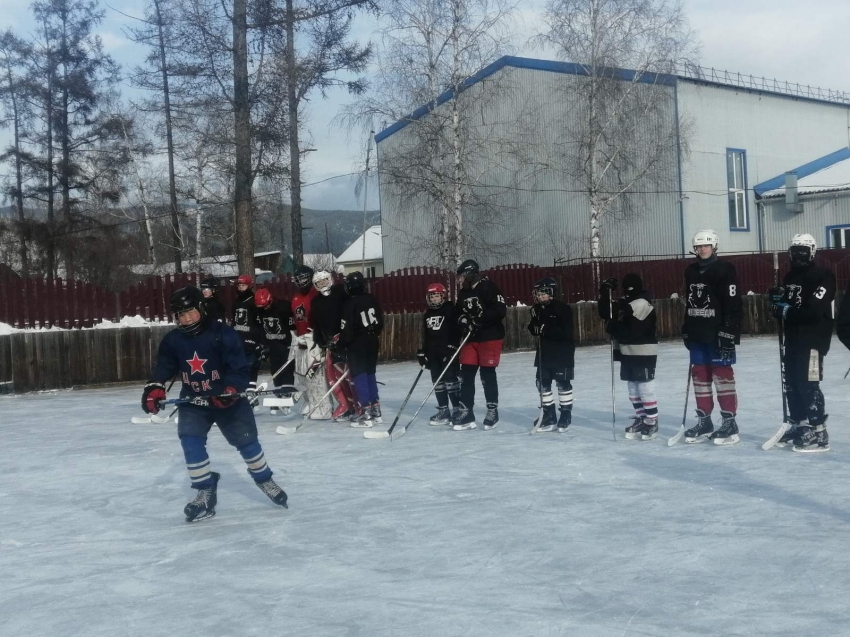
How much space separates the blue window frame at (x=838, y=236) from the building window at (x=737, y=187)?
257 cm

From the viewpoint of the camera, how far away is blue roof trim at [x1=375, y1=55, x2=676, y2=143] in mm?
26688

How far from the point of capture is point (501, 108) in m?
30.5

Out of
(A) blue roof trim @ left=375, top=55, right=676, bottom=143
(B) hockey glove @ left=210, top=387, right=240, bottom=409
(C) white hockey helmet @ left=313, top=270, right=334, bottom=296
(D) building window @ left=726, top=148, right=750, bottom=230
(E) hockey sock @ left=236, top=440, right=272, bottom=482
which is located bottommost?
(E) hockey sock @ left=236, top=440, right=272, bottom=482

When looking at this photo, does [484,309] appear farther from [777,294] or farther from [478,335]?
[777,294]

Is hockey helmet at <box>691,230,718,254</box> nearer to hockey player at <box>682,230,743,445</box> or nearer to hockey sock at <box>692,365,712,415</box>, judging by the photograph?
hockey player at <box>682,230,743,445</box>

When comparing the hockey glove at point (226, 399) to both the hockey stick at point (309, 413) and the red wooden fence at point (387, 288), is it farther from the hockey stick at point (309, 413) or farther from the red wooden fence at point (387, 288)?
the red wooden fence at point (387, 288)

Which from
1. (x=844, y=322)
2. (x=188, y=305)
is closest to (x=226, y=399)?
(x=188, y=305)

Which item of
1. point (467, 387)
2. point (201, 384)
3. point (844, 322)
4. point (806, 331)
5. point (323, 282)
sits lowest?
point (467, 387)

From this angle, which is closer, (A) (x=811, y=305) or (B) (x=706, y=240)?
(A) (x=811, y=305)

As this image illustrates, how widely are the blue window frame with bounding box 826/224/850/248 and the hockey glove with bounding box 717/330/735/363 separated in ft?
81.8

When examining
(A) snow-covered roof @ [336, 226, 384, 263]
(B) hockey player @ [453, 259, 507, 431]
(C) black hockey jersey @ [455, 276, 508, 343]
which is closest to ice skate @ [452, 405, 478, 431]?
(B) hockey player @ [453, 259, 507, 431]

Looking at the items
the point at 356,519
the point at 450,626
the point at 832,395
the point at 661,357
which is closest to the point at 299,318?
the point at 356,519

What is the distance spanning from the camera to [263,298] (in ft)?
36.6

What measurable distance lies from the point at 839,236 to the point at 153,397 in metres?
29.0
